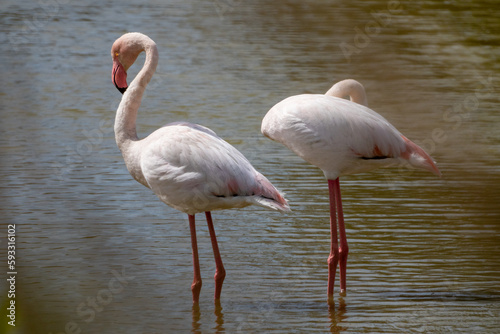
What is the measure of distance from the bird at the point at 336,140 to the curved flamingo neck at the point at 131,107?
85 centimetres

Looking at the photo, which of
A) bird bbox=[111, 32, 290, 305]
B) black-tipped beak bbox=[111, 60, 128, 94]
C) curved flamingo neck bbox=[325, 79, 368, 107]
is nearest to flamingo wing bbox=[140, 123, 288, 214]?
bird bbox=[111, 32, 290, 305]

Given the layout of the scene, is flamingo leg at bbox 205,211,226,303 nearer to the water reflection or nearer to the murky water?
the murky water

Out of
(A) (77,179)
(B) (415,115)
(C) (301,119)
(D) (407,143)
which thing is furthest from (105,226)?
(B) (415,115)

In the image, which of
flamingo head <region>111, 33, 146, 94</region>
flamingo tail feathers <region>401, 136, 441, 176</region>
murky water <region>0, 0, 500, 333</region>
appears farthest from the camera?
flamingo head <region>111, 33, 146, 94</region>

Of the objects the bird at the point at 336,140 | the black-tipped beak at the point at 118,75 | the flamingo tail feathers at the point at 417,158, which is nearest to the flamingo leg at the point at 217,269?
the bird at the point at 336,140

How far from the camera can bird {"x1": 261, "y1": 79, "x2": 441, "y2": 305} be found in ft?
18.2

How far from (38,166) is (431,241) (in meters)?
3.78

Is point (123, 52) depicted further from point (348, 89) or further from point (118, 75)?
point (348, 89)

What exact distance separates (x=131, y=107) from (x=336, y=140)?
53.4 inches

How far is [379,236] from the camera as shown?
21.8 feet

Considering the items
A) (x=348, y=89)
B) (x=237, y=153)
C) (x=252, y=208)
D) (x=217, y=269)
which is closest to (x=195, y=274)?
(x=217, y=269)

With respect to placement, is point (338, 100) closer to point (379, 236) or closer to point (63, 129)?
point (379, 236)

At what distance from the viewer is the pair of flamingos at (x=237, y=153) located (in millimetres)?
5238

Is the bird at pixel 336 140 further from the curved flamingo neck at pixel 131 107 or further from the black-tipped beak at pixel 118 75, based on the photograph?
the black-tipped beak at pixel 118 75
